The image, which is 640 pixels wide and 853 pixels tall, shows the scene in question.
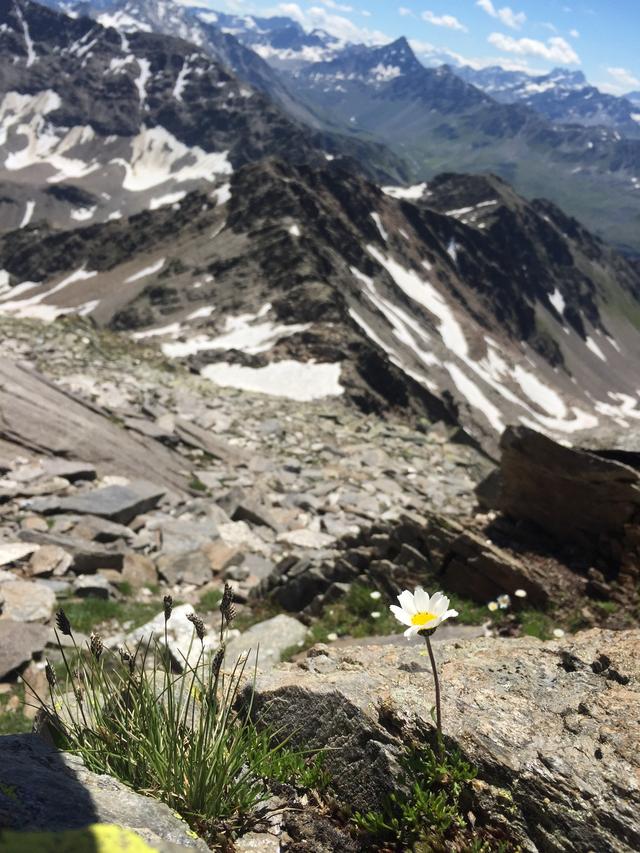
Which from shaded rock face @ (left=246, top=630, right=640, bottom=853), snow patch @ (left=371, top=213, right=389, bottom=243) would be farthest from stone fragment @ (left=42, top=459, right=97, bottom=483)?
snow patch @ (left=371, top=213, right=389, bottom=243)

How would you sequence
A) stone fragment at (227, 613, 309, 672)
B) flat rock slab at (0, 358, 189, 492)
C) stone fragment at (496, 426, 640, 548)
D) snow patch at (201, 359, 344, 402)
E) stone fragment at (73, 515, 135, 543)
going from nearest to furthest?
stone fragment at (227, 613, 309, 672) < stone fragment at (496, 426, 640, 548) < stone fragment at (73, 515, 135, 543) < flat rock slab at (0, 358, 189, 492) < snow patch at (201, 359, 344, 402)

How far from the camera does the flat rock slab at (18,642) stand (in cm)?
836

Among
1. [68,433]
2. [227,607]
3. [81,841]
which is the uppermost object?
[227,607]

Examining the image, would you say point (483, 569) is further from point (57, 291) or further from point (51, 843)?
point (57, 291)

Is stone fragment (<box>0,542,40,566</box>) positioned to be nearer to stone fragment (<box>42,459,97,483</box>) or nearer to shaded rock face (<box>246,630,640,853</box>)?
stone fragment (<box>42,459,97,483</box>)

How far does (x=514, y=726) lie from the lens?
3.91 m

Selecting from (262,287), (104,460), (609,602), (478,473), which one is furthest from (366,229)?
(609,602)

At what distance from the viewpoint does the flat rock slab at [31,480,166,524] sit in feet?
43.8

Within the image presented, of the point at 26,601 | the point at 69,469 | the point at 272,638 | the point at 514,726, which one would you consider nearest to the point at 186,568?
the point at 26,601

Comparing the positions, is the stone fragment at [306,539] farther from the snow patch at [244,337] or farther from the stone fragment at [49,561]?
the snow patch at [244,337]

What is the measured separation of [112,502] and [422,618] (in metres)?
11.8

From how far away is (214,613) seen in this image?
1145cm

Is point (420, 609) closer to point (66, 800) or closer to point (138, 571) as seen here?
point (66, 800)

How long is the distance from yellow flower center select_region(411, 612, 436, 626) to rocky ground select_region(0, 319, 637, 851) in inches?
33.8
